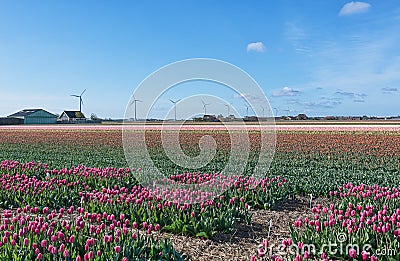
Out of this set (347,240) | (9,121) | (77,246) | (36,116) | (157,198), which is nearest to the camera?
(77,246)

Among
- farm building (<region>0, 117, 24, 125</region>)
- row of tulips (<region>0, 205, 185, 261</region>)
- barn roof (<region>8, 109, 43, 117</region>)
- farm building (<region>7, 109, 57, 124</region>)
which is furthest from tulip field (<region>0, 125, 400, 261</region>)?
barn roof (<region>8, 109, 43, 117</region>)

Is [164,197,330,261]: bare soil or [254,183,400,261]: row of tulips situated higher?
[254,183,400,261]: row of tulips

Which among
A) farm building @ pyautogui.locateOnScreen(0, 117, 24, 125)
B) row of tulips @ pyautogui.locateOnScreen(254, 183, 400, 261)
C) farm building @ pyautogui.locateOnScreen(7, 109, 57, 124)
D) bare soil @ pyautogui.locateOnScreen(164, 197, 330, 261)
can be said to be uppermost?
farm building @ pyautogui.locateOnScreen(7, 109, 57, 124)

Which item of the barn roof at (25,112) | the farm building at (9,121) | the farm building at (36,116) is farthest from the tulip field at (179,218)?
the barn roof at (25,112)

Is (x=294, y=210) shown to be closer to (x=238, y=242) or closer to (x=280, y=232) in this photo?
(x=280, y=232)

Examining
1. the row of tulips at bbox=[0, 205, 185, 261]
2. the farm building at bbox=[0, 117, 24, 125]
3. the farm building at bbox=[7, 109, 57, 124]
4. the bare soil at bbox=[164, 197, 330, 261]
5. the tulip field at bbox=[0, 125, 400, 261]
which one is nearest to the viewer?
the row of tulips at bbox=[0, 205, 185, 261]

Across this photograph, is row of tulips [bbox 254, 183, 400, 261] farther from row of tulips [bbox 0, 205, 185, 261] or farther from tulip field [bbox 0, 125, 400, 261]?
row of tulips [bbox 0, 205, 185, 261]

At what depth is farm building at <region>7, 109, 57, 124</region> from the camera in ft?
341

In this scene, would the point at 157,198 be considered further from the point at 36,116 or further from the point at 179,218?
the point at 36,116

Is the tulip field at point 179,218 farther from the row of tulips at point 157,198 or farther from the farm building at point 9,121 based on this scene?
the farm building at point 9,121

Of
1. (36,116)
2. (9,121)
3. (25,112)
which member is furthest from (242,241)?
(25,112)

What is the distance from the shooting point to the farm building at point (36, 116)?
104 metres

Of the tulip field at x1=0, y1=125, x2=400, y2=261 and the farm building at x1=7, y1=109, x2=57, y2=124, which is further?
the farm building at x1=7, y1=109, x2=57, y2=124

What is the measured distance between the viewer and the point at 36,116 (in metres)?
106
